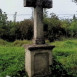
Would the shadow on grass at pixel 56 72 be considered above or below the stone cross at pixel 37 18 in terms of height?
below

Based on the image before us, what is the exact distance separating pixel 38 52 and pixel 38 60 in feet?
0.92

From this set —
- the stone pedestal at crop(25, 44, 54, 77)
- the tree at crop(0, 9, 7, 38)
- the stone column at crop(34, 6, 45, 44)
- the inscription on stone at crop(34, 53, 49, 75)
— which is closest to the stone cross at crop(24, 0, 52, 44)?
the stone column at crop(34, 6, 45, 44)

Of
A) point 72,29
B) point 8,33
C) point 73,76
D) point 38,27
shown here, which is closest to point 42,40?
point 38,27

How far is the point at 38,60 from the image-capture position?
718cm

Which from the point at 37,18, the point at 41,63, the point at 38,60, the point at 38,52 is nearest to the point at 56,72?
the point at 41,63

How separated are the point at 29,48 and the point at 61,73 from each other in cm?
154

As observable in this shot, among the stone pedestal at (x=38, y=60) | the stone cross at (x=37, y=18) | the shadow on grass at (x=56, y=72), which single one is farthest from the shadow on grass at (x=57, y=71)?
the stone cross at (x=37, y=18)

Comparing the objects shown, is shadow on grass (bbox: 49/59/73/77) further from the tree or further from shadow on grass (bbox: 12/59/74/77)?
the tree

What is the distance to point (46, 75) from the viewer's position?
24.0 ft

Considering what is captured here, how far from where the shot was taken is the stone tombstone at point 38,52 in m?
7.09

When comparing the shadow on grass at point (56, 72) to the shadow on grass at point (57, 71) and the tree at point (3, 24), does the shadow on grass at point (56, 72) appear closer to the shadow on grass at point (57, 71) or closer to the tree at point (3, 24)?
the shadow on grass at point (57, 71)

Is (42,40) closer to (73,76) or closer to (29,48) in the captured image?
(29,48)

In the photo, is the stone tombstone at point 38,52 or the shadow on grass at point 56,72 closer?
the stone tombstone at point 38,52

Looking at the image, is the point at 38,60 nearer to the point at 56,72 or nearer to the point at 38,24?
the point at 56,72
